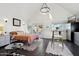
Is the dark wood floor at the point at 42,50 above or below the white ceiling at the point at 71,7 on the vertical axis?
below

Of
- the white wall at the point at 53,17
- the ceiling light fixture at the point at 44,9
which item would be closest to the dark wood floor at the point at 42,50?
the white wall at the point at 53,17

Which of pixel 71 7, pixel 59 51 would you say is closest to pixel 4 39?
pixel 59 51

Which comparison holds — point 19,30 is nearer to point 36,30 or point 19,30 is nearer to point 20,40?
point 20,40

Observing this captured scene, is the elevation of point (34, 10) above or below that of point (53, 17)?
above

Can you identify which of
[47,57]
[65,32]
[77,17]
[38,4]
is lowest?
[47,57]

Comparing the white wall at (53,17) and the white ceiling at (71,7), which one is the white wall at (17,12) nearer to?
the white wall at (53,17)

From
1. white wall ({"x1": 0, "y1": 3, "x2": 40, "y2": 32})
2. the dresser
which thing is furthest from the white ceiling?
the dresser

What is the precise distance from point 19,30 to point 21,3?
498 mm

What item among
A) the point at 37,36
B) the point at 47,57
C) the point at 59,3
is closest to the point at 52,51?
the point at 47,57

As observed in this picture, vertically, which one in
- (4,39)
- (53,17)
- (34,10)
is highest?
(34,10)

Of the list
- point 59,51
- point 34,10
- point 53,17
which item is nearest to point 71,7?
point 53,17

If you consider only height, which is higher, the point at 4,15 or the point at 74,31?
the point at 4,15

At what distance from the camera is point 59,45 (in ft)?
6.77

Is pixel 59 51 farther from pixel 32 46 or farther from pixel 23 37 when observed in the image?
pixel 23 37
